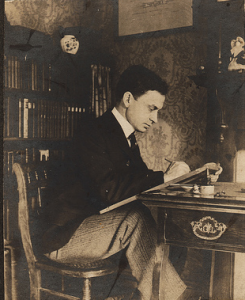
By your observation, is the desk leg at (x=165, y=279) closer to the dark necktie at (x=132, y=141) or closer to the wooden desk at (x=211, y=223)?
the wooden desk at (x=211, y=223)

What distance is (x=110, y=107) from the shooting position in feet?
6.06

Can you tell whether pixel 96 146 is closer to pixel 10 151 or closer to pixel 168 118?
pixel 168 118

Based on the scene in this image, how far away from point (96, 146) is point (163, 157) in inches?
15.4

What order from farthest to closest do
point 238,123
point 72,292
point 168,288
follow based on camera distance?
point 72,292 → point 168,288 → point 238,123

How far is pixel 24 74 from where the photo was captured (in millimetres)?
1970


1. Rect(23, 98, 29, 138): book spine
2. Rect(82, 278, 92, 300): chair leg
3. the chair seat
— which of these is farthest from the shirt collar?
Rect(82, 278, 92, 300): chair leg

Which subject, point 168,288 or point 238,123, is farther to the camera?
point 168,288

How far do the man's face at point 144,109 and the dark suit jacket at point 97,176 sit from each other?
0.10 m

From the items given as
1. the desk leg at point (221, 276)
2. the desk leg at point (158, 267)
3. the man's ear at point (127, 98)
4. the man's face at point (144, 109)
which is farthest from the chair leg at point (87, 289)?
the man's ear at point (127, 98)

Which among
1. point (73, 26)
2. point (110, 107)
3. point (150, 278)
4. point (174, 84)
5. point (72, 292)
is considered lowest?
point (72, 292)

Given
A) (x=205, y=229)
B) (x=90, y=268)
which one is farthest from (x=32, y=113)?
(x=205, y=229)

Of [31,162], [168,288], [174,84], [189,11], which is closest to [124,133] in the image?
[174,84]

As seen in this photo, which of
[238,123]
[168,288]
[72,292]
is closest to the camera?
[238,123]

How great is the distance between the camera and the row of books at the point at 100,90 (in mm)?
1839
